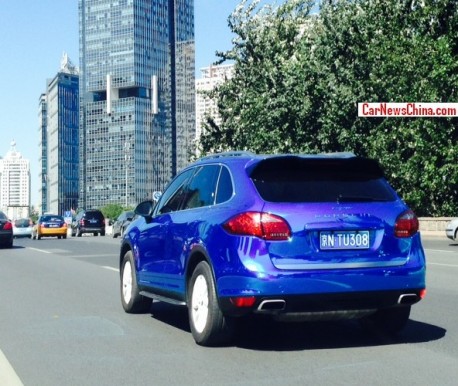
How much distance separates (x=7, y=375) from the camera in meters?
6.46

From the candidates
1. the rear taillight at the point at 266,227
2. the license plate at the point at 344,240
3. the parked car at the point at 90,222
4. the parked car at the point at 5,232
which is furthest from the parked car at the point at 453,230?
Result: the parked car at the point at 90,222

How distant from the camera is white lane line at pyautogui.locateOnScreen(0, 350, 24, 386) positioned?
20.2 feet

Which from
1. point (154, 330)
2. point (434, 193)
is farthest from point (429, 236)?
point (154, 330)

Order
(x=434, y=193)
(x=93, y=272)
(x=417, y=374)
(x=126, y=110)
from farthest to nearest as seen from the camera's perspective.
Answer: (x=126, y=110)
(x=434, y=193)
(x=93, y=272)
(x=417, y=374)

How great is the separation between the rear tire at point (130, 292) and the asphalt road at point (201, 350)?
0.14 m

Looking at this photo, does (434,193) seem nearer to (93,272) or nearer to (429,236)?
(429,236)

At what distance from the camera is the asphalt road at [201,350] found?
618cm

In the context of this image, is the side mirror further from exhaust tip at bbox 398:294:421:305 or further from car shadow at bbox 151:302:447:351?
exhaust tip at bbox 398:294:421:305

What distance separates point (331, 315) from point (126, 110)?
612 ft

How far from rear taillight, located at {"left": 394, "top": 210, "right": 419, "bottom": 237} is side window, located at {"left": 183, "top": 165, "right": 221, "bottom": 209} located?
1.63 m

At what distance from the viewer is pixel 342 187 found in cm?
743

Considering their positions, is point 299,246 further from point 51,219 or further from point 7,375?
point 51,219

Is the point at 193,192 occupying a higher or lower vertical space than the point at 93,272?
higher

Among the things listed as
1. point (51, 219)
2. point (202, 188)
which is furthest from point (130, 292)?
point (51, 219)
